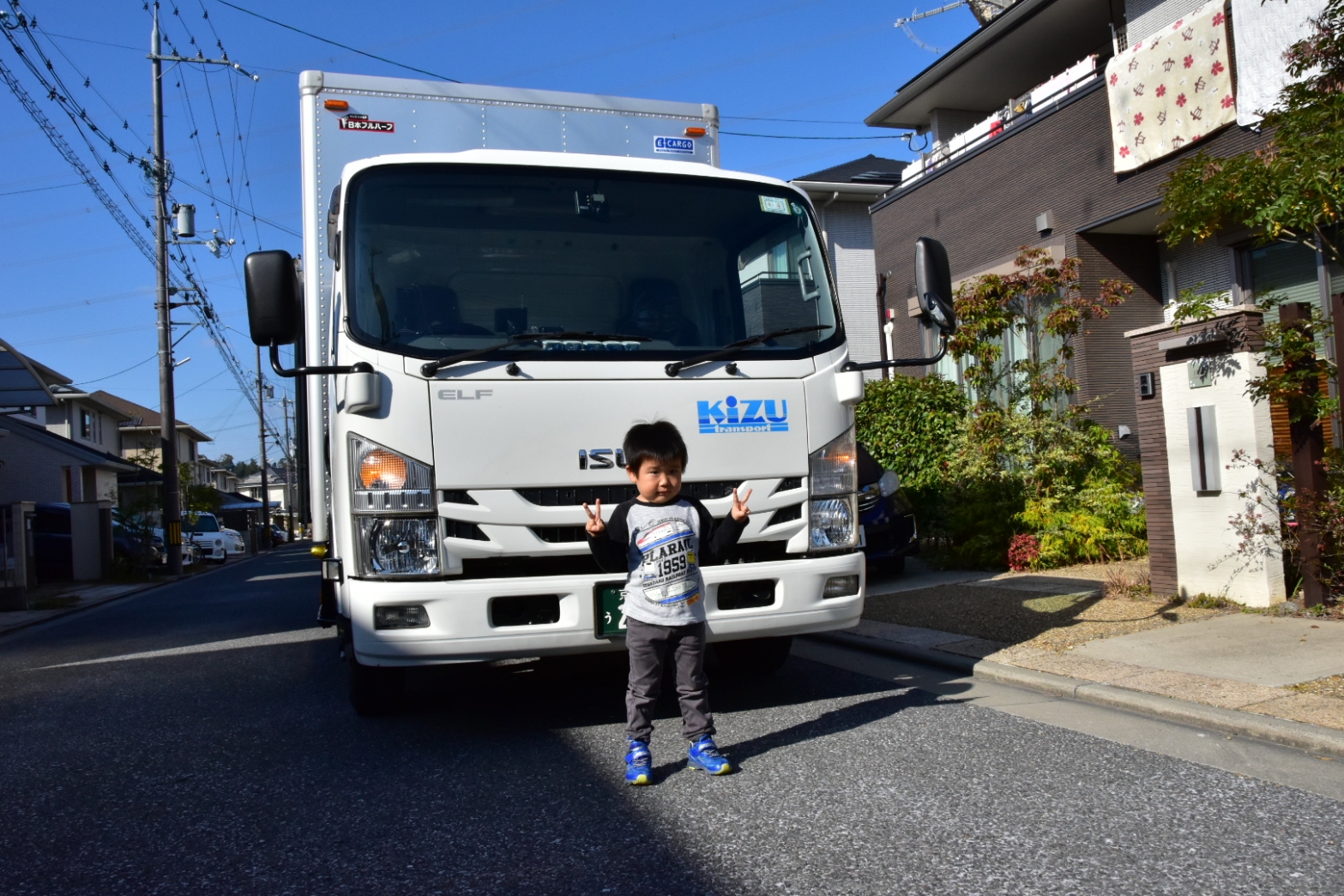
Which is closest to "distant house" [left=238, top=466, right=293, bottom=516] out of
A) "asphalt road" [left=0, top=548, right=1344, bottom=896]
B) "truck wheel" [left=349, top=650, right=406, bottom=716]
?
A: "truck wheel" [left=349, top=650, right=406, bottom=716]

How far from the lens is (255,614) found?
12.6m

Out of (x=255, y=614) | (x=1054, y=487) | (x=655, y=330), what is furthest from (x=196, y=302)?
(x=655, y=330)

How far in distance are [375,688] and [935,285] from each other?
11.3 ft

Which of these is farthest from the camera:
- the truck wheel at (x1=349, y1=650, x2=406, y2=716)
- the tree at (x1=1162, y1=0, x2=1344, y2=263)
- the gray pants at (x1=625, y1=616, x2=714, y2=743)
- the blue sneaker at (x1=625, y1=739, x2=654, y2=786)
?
the tree at (x1=1162, y1=0, x2=1344, y2=263)

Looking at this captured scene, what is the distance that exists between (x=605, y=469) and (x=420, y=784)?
1.49 metres

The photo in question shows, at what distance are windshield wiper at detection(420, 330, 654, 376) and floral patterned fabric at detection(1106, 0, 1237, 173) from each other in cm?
850

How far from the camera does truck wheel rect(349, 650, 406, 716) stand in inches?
215

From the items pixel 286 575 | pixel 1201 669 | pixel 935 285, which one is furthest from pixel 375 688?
pixel 286 575

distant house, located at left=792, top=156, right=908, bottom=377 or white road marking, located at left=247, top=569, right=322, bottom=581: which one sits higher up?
distant house, located at left=792, top=156, right=908, bottom=377

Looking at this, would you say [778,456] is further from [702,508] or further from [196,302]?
[196,302]

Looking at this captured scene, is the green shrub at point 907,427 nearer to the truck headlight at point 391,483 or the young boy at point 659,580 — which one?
the young boy at point 659,580

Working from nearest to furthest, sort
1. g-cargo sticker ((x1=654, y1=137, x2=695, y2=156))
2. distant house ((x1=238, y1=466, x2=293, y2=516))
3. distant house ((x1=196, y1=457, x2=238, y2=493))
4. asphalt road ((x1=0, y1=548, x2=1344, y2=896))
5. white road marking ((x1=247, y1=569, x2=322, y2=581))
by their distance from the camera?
asphalt road ((x1=0, y1=548, x2=1344, y2=896)) → g-cargo sticker ((x1=654, y1=137, x2=695, y2=156)) → white road marking ((x1=247, y1=569, x2=322, y2=581)) → distant house ((x1=196, y1=457, x2=238, y2=493)) → distant house ((x1=238, y1=466, x2=293, y2=516))

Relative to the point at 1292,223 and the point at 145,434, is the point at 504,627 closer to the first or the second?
the point at 1292,223

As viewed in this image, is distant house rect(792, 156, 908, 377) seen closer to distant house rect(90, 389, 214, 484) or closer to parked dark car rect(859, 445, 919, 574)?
parked dark car rect(859, 445, 919, 574)
